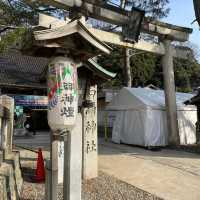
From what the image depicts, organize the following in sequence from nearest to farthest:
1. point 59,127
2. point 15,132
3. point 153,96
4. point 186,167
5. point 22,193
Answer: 1. point 59,127
2. point 22,193
3. point 186,167
4. point 153,96
5. point 15,132

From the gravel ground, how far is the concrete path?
340 mm

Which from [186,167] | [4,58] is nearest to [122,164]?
[186,167]

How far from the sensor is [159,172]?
9.13m

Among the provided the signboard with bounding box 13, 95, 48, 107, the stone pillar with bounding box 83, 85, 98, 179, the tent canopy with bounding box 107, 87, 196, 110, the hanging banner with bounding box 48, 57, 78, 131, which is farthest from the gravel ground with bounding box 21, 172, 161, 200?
the signboard with bounding box 13, 95, 48, 107

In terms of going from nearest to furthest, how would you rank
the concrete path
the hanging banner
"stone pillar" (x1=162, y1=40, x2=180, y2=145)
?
the hanging banner
the concrete path
"stone pillar" (x1=162, y1=40, x2=180, y2=145)

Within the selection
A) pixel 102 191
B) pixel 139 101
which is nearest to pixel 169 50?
pixel 139 101

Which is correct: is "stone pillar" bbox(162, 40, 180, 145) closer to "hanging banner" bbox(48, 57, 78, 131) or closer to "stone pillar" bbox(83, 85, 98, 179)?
"stone pillar" bbox(83, 85, 98, 179)

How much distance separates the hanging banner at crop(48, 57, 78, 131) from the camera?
425 centimetres

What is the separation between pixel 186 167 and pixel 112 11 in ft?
21.3

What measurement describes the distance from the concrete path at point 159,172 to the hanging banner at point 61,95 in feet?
11.5

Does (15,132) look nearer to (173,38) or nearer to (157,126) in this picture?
(157,126)

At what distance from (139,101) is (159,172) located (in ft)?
21.3

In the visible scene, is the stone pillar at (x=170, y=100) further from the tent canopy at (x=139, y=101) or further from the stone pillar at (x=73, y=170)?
the stone pillar at (x=73, y=170)

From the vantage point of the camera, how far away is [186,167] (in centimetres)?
1000
